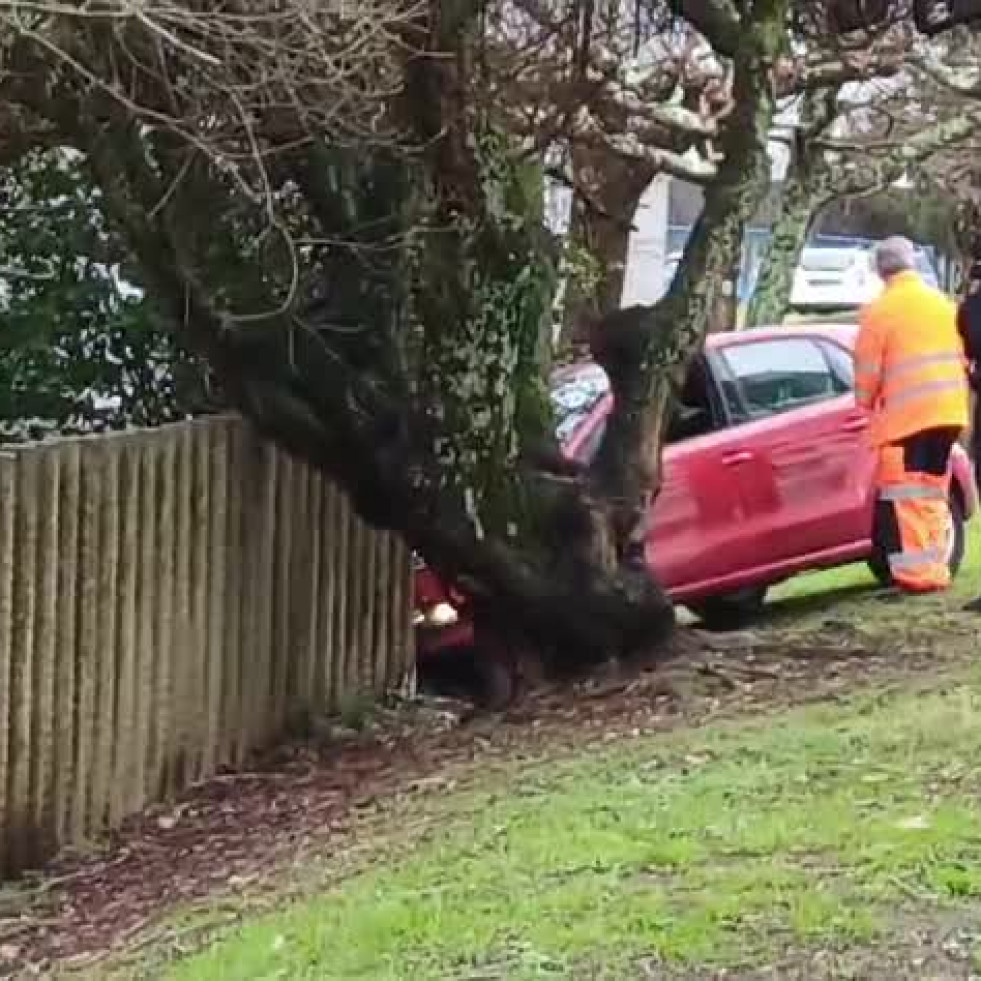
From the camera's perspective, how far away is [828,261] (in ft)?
145

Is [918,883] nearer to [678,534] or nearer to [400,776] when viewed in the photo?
[400,776]

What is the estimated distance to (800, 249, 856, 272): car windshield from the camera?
4372cm

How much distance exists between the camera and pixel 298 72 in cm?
875

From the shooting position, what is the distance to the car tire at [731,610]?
12930 millimetres

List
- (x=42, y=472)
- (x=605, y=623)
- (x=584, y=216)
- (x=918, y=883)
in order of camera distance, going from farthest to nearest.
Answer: (x=584, y=216)
(x=605, y=623)
(x=42, y=472)
(x=918, y=883)

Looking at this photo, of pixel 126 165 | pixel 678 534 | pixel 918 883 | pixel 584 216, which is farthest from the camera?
pixel 584 216

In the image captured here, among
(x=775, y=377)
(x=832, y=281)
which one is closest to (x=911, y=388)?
(x=775, y=377)

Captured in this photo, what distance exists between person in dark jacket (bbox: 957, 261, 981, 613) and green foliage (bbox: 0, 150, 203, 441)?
3910 millimetres

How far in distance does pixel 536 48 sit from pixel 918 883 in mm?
6152

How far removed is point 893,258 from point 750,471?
4.54 feet

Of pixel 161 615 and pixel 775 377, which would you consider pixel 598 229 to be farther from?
pixel 161 615

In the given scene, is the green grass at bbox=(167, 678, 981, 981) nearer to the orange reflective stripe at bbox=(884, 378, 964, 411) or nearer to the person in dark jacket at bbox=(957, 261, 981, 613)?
the person in dark jacket at bbox=(957, 261, 981, 613)

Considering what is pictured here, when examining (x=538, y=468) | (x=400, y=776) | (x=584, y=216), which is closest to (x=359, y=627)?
(x=538, y=468)

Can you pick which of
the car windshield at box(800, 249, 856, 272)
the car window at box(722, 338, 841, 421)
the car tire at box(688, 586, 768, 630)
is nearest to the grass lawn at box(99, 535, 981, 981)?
the car window at box(722, 338, 841, 421)
